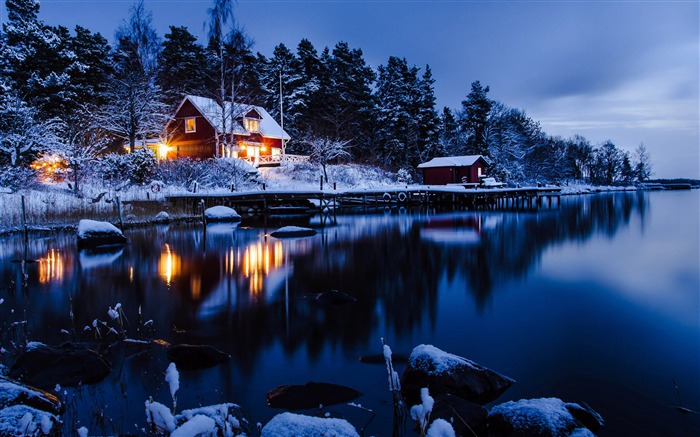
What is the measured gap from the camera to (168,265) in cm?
1638

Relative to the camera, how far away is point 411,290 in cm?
1269

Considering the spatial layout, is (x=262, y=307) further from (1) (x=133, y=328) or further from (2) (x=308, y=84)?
(2) (x=308, y=84)

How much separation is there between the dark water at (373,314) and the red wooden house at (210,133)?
25927 millimetres

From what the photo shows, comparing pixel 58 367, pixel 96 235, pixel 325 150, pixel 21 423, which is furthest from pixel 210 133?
pixel 21 423

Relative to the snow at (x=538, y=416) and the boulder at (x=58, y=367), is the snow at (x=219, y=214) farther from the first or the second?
the snow at (x=538, y=416)

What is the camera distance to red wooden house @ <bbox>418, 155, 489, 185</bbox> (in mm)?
55312

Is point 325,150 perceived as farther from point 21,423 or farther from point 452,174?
point 21,423

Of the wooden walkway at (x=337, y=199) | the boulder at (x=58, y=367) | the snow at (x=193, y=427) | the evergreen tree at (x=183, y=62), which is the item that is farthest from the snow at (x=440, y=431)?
the evergreen tree at (x=183, y=62)

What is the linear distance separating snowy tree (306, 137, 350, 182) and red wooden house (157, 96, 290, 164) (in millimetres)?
3931

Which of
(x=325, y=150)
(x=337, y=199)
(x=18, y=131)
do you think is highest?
(x=325, y=150)

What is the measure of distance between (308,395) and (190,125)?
4621 cm

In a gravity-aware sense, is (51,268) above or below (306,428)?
below

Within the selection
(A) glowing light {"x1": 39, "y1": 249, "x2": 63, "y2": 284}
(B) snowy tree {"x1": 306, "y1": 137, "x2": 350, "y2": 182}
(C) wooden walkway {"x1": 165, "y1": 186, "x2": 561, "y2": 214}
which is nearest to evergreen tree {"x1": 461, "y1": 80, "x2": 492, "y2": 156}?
(C) wooden walkway {"x1": 165, "y1": 186, "x2": 561, "y2": 214}

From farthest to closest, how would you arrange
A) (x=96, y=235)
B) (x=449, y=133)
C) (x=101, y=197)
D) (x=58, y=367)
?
(x=449, y=133)
(x=101, y=197)
(x=96, y=235)
(x=58, y=367)
